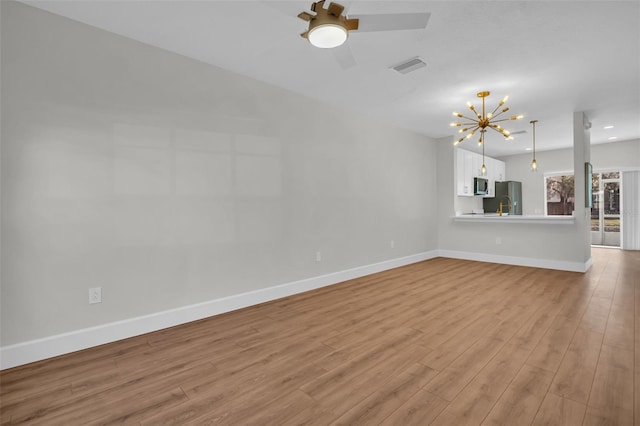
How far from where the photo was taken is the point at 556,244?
17.0 feet

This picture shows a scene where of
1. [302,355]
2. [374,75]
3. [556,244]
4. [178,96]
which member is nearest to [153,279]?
[302,355]

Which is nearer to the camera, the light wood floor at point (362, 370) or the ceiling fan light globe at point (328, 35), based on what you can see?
the light wood floor at point (362, 370)

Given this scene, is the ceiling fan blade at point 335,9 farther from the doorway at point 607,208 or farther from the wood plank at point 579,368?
the doorway at point 607,208

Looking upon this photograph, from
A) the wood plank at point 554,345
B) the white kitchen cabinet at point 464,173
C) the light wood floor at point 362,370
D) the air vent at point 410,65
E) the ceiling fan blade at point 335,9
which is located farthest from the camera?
the white kitchen cabinet at point 464,173

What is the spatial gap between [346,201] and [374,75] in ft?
6.13

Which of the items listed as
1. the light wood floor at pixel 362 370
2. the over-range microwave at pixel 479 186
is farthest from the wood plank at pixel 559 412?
the over-range microwave at pixel 479 186

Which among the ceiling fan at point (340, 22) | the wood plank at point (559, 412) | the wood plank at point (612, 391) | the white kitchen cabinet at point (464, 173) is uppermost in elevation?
the ceiling fan at point (340, 22)

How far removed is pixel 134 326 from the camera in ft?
8.68

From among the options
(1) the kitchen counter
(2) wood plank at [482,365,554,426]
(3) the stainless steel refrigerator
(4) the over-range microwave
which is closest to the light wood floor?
(2) wood plank at [482,365,554,426]

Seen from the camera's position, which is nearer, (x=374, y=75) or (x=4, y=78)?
(x=4, y=78)

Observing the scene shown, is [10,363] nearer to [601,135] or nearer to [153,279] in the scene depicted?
[153,279]

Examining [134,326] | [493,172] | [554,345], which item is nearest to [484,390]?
[554,345]

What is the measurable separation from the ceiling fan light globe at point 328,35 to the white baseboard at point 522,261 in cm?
556

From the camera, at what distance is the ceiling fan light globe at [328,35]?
6.04 feet
